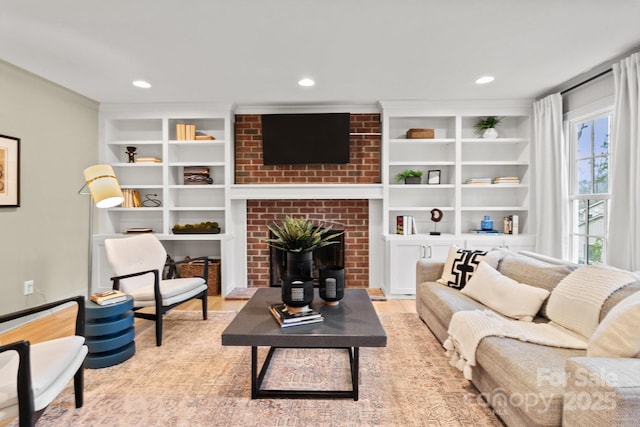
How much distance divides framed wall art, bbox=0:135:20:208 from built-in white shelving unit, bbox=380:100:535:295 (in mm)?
3746

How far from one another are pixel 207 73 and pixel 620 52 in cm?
355

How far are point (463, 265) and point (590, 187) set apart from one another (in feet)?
5.65

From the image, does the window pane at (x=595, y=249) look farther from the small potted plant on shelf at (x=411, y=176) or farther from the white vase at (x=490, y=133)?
the small potted plant on shelf at (x=411, y=176)

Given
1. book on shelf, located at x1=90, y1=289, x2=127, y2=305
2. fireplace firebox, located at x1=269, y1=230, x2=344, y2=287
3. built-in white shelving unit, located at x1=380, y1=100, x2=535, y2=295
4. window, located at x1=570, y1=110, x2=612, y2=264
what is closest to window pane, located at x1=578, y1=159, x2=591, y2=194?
window, located at x1=570, y1=110, x2=612, y2=264

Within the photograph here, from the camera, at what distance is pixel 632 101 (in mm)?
2617

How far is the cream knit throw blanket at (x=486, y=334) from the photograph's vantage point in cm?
177

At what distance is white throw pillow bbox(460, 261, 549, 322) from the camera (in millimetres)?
2139

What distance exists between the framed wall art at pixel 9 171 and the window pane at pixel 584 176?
219 inches

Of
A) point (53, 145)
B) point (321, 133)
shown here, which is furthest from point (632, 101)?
point (53, 145)

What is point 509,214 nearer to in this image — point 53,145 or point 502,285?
point 502,285

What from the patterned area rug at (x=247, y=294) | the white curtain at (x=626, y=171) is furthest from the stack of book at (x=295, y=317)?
the white curtain at (x=626, y=171)

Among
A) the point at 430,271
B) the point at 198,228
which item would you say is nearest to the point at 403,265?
the point at 430,271

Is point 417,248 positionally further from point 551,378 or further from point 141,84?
point 141,84

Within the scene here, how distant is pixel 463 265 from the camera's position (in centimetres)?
292
